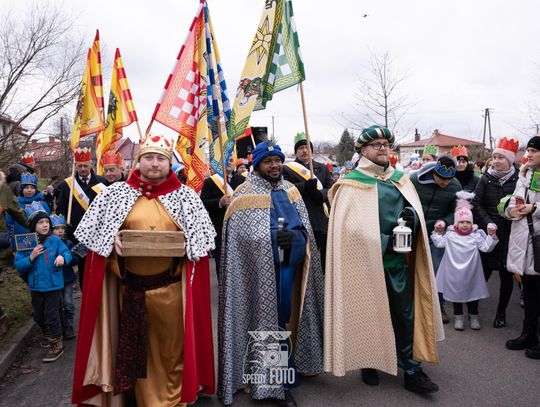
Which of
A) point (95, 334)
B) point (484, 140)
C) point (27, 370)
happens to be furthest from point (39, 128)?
point (484, 140)

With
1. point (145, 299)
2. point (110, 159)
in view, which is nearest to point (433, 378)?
point (145, 299)

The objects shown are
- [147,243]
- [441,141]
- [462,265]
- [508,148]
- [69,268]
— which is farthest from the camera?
[441,141]

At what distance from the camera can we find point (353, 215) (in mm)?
3859

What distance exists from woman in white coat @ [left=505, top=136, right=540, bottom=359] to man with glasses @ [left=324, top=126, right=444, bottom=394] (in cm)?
130

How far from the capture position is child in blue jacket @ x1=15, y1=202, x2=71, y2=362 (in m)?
4.73

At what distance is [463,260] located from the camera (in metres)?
5.61

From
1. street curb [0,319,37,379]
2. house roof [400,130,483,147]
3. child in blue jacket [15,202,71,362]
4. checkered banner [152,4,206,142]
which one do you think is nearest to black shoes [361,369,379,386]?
checkered banner [152,4,206,142]

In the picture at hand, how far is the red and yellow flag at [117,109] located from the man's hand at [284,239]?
3372 mm

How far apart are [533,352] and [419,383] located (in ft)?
5.02

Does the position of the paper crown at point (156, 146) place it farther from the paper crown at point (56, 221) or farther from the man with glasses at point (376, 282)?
the paper crown at point (56, 221)

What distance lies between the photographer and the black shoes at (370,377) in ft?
13.1

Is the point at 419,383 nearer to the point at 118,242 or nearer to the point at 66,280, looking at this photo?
the point at 118,242

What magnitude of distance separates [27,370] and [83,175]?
255 centimetres

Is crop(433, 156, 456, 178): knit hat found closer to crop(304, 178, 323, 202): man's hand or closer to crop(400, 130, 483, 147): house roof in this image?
crop(304, 178, 323, 202): man's hand
